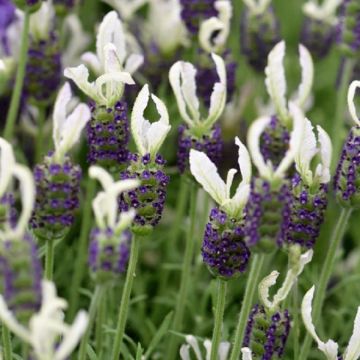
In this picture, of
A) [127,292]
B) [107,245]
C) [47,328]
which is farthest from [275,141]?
[47,328]

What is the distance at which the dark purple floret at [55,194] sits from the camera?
105 centimetres

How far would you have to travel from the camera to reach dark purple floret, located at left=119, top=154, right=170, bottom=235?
113 centimetres

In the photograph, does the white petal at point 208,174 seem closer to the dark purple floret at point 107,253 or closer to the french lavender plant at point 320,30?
the dark purple floret at point 107,253

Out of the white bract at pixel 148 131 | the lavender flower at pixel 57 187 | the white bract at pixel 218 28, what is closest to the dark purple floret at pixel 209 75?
the white bract at pixel 218 28

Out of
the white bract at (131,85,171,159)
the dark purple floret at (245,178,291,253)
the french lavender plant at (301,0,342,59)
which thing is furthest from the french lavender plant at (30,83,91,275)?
the french lavender plant at (301,0,342,59)

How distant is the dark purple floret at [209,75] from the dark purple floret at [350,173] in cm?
48

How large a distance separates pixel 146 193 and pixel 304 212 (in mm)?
222

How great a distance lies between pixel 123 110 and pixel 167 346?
1.71 ft

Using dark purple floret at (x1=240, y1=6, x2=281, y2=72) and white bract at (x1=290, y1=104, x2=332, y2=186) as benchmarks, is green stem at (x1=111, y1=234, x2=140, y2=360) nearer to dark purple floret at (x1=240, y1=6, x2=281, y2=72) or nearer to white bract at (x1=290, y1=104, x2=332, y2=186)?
white bract at (x1=290, y1=104, x2=332, y2=186)

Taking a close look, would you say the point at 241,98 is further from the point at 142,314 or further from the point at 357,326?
the point at 357,326

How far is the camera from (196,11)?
1712 millimetres

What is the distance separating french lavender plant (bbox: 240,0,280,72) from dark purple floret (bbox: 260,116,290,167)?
0.54m

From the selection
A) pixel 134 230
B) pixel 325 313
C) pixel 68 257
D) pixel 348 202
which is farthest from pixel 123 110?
pixel 325 313

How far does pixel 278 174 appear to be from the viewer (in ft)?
3.14
